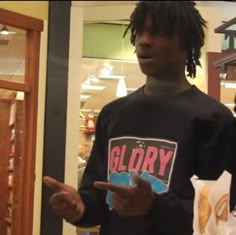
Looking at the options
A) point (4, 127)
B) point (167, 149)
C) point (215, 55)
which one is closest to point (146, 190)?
point (167, 149)

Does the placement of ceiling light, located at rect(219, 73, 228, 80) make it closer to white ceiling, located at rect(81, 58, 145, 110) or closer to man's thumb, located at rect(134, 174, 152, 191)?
white ceiling, located at rect(81, 58, 145, 110)

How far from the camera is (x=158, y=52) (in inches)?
25.5

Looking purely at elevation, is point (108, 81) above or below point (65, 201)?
above

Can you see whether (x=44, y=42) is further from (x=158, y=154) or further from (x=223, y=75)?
(x=223, y=75)

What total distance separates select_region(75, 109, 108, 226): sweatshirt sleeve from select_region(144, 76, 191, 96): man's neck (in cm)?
8

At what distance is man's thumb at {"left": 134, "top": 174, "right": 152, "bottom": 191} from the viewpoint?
59 cm

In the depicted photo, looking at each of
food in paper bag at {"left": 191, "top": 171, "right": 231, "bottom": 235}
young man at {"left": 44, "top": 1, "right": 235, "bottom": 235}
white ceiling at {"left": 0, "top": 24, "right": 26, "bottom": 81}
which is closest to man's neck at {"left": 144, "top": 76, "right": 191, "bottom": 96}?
young man at {"left": 44, "top": 1, "right": 235, "bottom": 235}

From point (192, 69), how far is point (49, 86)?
226 millimetres

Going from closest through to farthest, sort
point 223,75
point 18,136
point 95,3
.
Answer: point 95,3, point 18,136, point 223,75

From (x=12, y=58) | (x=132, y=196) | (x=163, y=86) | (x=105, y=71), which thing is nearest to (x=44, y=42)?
(x=105, y=71)

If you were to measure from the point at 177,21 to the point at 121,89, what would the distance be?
0.15 metres

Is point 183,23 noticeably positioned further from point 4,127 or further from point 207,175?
point 4,127

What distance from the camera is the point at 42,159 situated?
2.39 feet

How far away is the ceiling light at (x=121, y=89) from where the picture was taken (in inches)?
28.8
